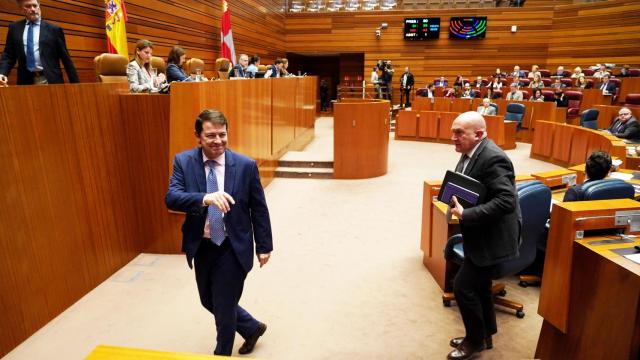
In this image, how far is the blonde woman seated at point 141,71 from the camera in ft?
12.4

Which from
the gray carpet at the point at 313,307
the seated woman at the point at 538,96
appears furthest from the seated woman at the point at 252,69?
the seated woman at the point at 538,96

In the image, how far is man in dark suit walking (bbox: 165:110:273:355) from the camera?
1.96 m

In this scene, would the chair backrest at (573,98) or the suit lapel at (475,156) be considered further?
the chair backrest at (573,98)

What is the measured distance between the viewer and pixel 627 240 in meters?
2.04

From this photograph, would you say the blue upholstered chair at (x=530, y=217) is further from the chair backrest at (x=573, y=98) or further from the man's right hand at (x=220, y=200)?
the chair backrest at (x=573, y=98)

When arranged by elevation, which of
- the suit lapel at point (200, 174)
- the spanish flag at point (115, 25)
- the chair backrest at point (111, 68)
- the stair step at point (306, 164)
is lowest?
the stair step at point (306, 164)

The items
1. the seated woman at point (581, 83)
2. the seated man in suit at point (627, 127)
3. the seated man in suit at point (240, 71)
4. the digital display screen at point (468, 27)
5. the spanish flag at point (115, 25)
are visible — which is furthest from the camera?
the digital display screen at point (468, 27)

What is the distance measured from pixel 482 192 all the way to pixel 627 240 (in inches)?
28.7

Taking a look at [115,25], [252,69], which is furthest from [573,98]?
[115,25]

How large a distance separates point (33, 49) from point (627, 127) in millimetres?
7172

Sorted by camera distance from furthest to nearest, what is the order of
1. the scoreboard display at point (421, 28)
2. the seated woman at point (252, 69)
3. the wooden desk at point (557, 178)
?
the scoreboard display at point (421, 28)
the seated woman at point (252, 69)
the wooden desk at point (557, 178)

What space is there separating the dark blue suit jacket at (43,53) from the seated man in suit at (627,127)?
6.82 metres

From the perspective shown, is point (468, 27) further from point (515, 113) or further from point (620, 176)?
point (620, 176)

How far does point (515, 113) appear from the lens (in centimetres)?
961
